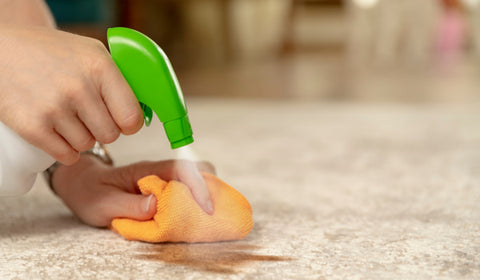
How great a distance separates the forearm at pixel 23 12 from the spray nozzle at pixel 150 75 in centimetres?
26

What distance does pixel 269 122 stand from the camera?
1265 millimetres

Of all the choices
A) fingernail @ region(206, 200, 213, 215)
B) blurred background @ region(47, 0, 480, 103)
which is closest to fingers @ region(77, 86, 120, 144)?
fingernail @ region(206, 200, 213, 215)

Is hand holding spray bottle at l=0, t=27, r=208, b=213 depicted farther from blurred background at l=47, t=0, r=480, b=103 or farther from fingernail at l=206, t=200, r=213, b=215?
blurred background at l=47, t=0, r=480, b=103

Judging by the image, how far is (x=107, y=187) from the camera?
0.53 metres

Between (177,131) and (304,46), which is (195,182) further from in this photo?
(304,46)

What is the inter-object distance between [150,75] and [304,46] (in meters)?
4.19

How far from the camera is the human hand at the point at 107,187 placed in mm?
500

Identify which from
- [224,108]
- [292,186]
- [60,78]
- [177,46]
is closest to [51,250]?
[60,78]

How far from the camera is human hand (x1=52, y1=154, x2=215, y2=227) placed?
500 mm

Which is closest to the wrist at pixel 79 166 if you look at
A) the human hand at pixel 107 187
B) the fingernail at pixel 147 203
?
the human hand at pixel 107 187

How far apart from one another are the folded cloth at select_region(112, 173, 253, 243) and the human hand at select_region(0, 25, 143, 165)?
0.25ft

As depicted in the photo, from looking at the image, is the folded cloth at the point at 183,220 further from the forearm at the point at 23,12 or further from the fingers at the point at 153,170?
the forearm at the point at 23,12

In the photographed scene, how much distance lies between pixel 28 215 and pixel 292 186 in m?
0.33

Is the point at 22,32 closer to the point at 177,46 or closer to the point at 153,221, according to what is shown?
the point at 153,221
